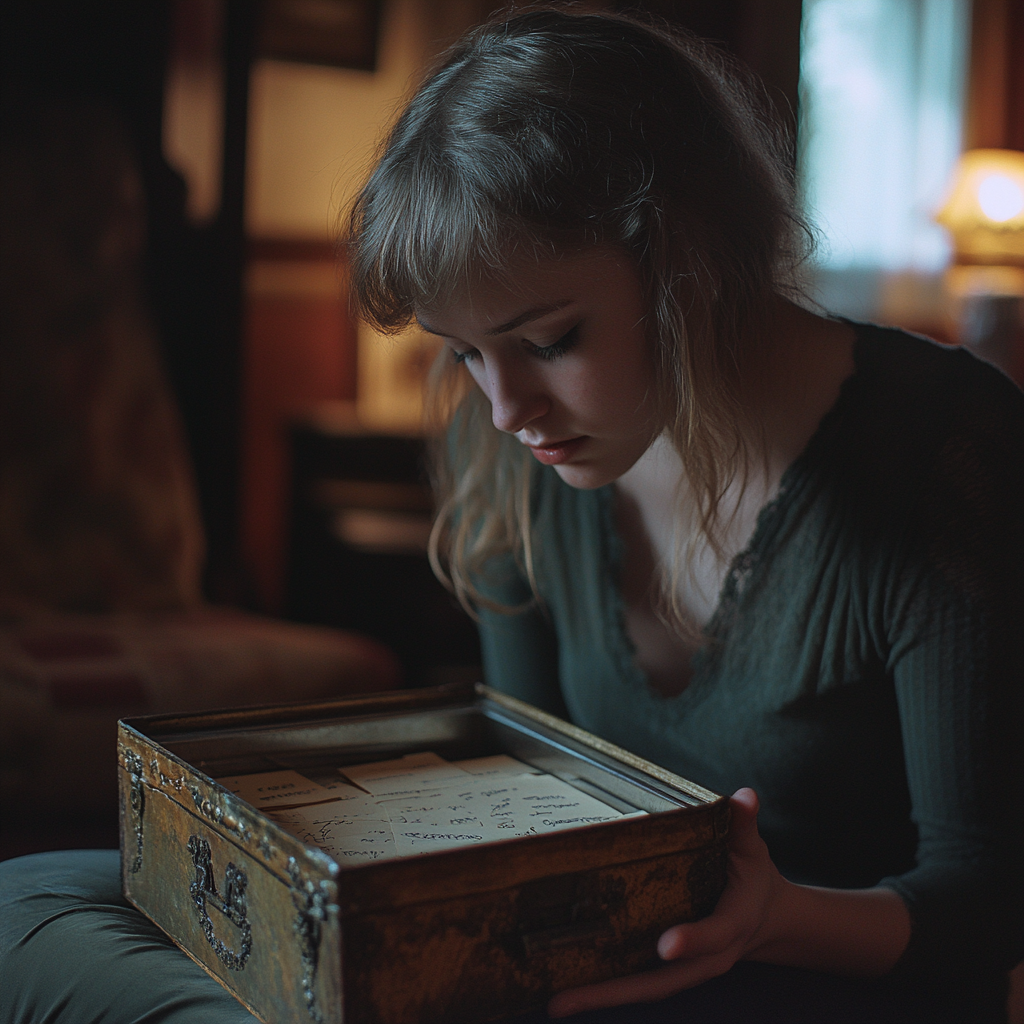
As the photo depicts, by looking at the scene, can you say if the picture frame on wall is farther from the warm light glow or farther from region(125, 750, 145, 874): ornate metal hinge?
region(125, 750, 145, 874): ornate metal hinge

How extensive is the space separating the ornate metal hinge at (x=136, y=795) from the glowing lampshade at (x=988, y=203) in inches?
124

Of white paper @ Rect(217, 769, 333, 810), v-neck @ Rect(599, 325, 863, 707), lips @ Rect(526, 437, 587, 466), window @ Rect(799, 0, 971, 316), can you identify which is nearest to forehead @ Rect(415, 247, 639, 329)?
lips @ Rect(526, 437, 587, 466)

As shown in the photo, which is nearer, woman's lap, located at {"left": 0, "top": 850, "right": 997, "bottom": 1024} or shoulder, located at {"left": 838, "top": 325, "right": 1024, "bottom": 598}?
woman's lap, located at {"left": 0, "top": 850, "right": 997, "bottom": 1024}

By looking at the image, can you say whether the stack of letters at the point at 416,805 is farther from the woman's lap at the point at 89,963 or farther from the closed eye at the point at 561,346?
the closed eye at the point at 561,346

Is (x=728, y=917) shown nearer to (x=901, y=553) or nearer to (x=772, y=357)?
(x=901, y=553)

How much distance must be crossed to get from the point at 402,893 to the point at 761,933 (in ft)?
0.89

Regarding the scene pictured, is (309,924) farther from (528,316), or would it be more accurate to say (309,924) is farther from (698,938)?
(528,316)

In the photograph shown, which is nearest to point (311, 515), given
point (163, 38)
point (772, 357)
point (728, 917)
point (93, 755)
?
point (163, 38)

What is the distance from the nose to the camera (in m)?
0.80

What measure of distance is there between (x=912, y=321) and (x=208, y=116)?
8.23 ft

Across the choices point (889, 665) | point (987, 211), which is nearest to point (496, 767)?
point (889, 665)

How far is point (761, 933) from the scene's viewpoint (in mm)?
686

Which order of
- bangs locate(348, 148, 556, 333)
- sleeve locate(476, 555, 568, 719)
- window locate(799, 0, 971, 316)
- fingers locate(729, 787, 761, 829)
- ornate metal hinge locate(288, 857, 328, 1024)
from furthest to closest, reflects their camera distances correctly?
1. window locate(799, 0, 971, 316)
2. sleeve locate(476, 555, 568, 719)
3. bangs locate(348, 148, 556, 333)
4. fingers locate(729, 787, 761, 829)
5. ornate metal hinge locate(288, 857, 328, 1024)

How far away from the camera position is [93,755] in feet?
4.91
